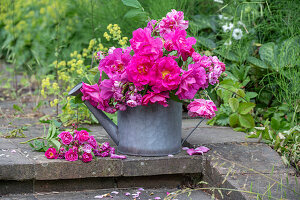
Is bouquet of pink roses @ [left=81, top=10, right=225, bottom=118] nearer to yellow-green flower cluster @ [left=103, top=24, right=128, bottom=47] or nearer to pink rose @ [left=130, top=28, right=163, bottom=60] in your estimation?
pink rose @ [left=130, top=28, right=163, bottom=60]

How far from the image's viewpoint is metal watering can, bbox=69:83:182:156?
184 cm

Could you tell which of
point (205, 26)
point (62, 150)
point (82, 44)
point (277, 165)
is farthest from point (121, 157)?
point (82, 44)

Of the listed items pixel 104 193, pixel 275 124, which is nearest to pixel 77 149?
pixel 104 193

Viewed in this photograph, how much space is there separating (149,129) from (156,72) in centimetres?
28

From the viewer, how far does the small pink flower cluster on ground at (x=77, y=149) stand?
1.74 metres

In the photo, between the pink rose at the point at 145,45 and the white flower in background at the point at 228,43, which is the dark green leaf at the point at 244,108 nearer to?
the white flower in background at the point at 228,43

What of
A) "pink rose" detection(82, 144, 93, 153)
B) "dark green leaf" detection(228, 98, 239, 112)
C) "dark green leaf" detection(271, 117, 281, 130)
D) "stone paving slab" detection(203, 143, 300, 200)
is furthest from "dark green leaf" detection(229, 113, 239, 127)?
"pink rose" detection(82, 144, 93, 153)

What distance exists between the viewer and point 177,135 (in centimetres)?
192

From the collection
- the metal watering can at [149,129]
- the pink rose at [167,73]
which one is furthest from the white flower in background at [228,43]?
the pink rose at [167,73]

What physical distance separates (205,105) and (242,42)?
1.36 metres

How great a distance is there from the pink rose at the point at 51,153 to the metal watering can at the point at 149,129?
0.27m

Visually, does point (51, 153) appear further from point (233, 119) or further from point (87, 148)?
point (233, 119)

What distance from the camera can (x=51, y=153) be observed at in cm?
178

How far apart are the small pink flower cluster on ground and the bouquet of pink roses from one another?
0.56 ft
